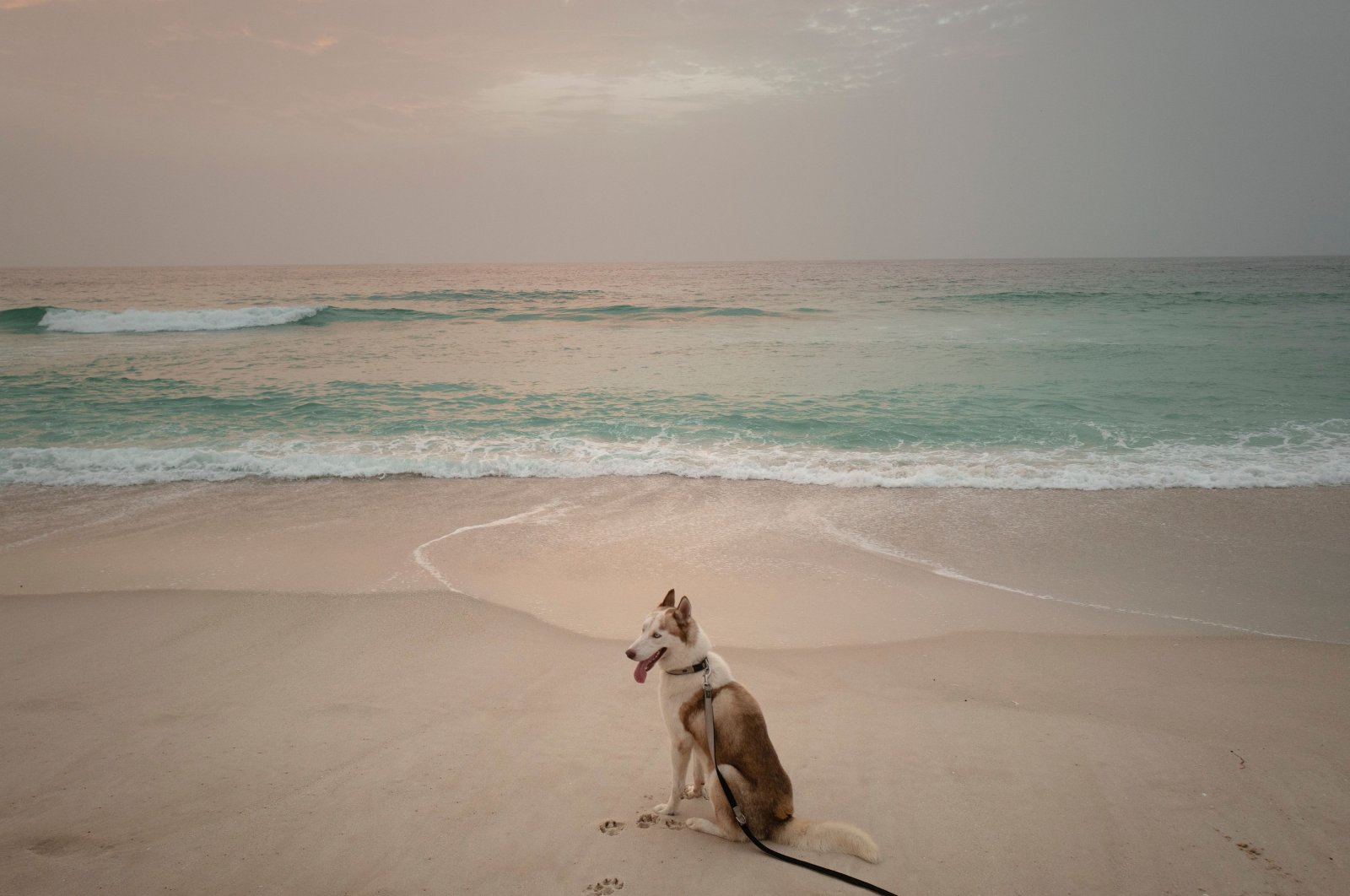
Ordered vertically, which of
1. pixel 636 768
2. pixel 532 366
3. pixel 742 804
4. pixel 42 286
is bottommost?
pixel 636 768

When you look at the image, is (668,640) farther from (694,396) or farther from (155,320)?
(155,320)

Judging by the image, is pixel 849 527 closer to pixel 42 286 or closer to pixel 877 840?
pixel 877 840

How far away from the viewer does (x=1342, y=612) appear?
5.62 metres

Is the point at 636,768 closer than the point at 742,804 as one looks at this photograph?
No

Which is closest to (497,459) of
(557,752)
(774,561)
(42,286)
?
(774,561)

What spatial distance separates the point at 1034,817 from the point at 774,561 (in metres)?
3.61

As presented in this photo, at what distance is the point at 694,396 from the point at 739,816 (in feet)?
42.7

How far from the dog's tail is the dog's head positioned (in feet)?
2.82

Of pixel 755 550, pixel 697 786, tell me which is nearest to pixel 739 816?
pixel 697 786

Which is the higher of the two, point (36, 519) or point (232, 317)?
point (232, 317)

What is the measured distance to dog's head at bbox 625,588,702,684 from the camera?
3090mm

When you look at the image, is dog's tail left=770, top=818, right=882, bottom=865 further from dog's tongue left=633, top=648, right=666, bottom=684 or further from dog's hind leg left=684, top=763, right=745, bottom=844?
dog's tongue left=633, top=648, right=666, bottom=684

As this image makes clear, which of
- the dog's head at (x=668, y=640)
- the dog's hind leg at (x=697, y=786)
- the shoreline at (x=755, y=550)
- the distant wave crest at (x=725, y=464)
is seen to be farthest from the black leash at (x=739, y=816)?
the distant wave crest at (x=725, y=464)

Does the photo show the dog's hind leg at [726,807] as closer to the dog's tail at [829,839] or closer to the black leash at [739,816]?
the black leash at [739,816]
